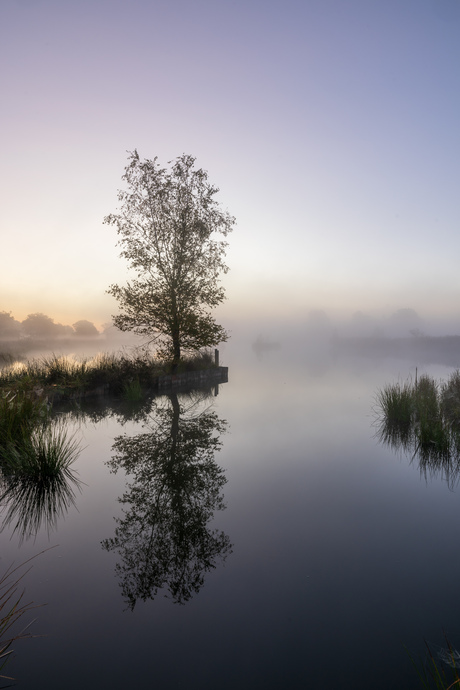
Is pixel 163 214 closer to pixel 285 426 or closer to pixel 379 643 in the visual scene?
pixel 285 426

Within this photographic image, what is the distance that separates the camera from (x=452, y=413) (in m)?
10.3

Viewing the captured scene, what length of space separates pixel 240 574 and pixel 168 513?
1.51 meters

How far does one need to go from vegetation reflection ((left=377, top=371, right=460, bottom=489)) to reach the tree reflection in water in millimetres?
3876

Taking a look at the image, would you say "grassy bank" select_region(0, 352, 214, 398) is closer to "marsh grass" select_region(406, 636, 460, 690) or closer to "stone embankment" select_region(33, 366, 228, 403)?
"stone embankment" select_region(33, 366, 228, 403)

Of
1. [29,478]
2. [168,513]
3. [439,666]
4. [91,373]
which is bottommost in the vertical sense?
[439,666]

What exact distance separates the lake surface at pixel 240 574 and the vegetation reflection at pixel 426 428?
1.92 feet

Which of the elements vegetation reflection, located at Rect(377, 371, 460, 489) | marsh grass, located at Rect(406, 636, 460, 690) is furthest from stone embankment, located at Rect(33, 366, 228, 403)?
marsh grass, located at Rect(406, 636, 460, 690)

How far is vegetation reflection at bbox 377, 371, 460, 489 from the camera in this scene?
731cm

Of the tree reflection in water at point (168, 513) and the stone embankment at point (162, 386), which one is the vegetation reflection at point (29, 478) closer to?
the tree reflection in water at point (168, 513)

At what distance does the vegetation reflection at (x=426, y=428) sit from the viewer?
7313 millimetres

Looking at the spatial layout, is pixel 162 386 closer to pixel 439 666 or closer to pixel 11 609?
pixel 11 609

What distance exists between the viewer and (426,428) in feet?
27.8

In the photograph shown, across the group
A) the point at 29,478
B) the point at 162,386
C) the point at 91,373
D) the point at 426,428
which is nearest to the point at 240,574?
the point at 29,478

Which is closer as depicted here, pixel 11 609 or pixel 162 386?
pixel 11 609
